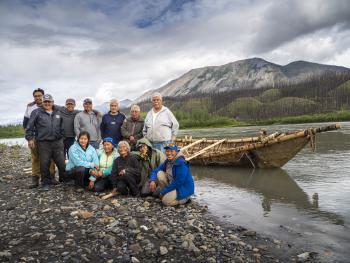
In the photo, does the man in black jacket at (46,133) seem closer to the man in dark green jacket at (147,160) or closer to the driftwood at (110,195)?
the driftwood at (110,195)

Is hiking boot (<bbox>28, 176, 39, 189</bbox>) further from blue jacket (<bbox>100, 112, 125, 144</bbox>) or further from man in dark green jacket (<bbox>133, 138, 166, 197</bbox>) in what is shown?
man in dark green jacket (<bbox>133, 138, 166, 197</bbox>)

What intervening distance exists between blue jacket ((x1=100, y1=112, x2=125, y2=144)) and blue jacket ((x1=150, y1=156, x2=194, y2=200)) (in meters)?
2.24

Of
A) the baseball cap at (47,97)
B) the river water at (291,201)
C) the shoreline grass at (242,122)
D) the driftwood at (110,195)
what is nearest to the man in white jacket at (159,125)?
the driftwood at (110,195)

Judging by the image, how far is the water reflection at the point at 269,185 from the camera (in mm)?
7906

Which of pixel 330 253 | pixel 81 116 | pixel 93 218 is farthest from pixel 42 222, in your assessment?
pixel 330 253

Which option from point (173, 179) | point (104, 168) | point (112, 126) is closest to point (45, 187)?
point (104, 168)

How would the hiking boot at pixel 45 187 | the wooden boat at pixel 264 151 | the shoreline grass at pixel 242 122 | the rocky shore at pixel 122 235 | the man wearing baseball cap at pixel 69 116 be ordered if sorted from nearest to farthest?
the rocky shore at pixel 122 235 < the hiking boot at pixel 45 187 < the man wearing baseball cap at pixel 69 116 < the wooden boat at pixel 264 151 < the shoreline grass at pixel 242 122

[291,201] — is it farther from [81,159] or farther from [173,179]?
[81,159]

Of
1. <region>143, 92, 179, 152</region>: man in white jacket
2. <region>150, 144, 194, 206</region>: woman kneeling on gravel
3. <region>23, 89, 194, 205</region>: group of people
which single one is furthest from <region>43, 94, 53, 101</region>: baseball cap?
<region>150, 144, 194, 206</region>: woman kneeling on gravel

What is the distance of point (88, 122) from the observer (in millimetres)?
9297

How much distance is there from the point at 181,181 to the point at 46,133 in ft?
13.1

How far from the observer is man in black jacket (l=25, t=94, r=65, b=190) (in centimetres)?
848

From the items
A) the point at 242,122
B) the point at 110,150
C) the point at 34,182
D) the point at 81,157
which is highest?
the point at 242,122

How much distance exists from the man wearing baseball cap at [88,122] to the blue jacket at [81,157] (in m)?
0.90
